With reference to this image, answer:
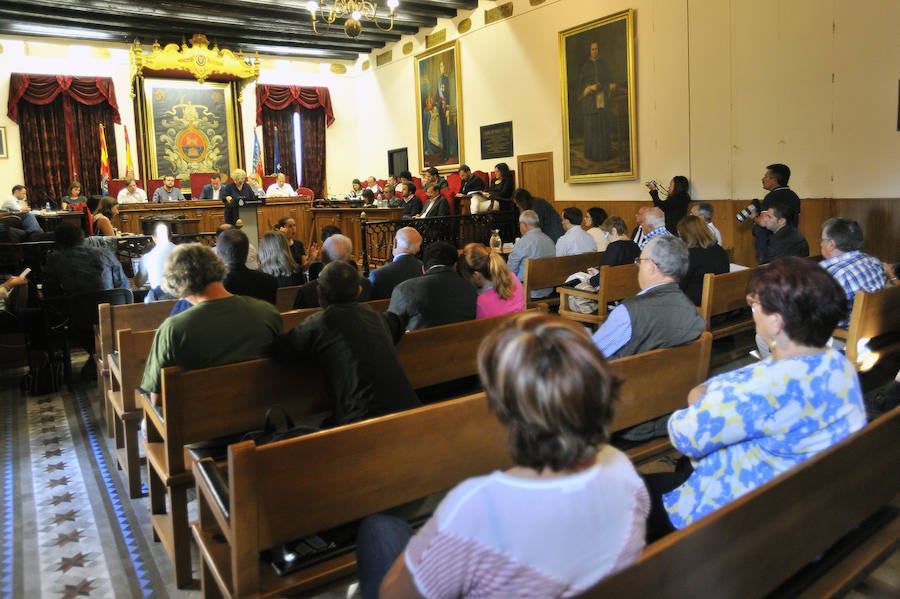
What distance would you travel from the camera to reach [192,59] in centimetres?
1274

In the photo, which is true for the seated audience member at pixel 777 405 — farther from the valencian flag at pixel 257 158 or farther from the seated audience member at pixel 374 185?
the valencian flag at pixel 257 158

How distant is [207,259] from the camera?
9.37 feet

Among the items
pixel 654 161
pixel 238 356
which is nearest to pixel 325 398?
pixel 238 356

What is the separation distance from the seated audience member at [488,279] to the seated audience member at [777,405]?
230cm

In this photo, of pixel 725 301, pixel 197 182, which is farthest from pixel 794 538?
pixel 197 182

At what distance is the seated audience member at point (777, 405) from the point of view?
1.55 meters

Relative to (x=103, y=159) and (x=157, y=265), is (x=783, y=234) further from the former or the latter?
(x=103, y=159)

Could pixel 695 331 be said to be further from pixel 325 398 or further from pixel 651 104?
pixel 651 104

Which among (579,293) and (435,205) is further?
(435,205)

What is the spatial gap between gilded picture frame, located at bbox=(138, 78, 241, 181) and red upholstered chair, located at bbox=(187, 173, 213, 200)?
0.81 metres

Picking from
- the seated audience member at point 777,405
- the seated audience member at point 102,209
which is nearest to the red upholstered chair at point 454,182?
the seated audience member at point 102,209

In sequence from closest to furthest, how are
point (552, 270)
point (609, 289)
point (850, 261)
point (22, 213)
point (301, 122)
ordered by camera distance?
point (850, 261) < point (609, 289) < point (552, 270) < point (22, 213) < point (301, 122)

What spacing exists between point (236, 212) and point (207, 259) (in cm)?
673

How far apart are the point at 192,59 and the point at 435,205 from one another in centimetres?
616
